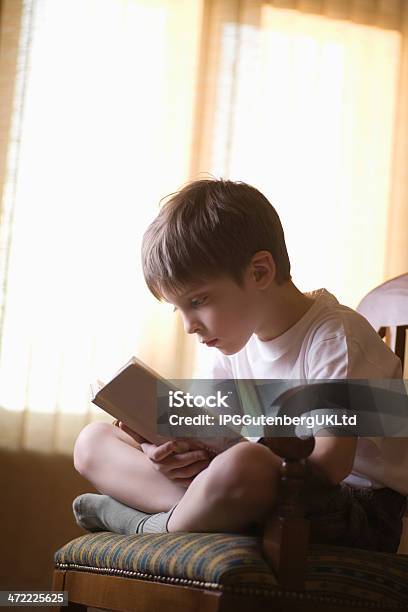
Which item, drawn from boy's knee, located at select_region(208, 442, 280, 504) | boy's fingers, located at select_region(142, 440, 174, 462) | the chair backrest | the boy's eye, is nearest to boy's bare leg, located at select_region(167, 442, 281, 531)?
boy's knee, located at select_region(208, 442, 280, 504)

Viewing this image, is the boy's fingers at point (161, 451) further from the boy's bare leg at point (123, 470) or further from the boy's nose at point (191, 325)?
the boy's nose at point (191, 325)

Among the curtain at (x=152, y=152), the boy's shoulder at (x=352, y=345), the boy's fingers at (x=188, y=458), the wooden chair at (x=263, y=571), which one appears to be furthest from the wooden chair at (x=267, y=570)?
the curtain at (x=152, y=152)

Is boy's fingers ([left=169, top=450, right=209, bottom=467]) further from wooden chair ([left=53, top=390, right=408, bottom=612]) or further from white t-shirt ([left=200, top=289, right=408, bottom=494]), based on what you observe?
A: white t-shirt ([left=200, top=289, right=408, bottom=494])

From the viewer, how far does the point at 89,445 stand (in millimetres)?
1239

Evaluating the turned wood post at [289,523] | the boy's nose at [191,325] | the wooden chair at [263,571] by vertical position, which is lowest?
the wooden chair at [263,571]

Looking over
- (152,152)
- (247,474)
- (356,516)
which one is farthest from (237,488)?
(152,152)

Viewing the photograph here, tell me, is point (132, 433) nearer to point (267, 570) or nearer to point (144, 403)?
point (144, 403)

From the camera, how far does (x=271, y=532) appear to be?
3.07 feet

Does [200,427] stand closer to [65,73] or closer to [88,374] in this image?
[88,374]

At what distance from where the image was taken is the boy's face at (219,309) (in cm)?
122

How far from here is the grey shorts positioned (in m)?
1.02

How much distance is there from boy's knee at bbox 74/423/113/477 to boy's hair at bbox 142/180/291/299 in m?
0.24

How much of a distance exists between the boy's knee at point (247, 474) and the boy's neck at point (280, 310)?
37 centimetres

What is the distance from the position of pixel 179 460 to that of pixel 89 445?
0.67 ft
